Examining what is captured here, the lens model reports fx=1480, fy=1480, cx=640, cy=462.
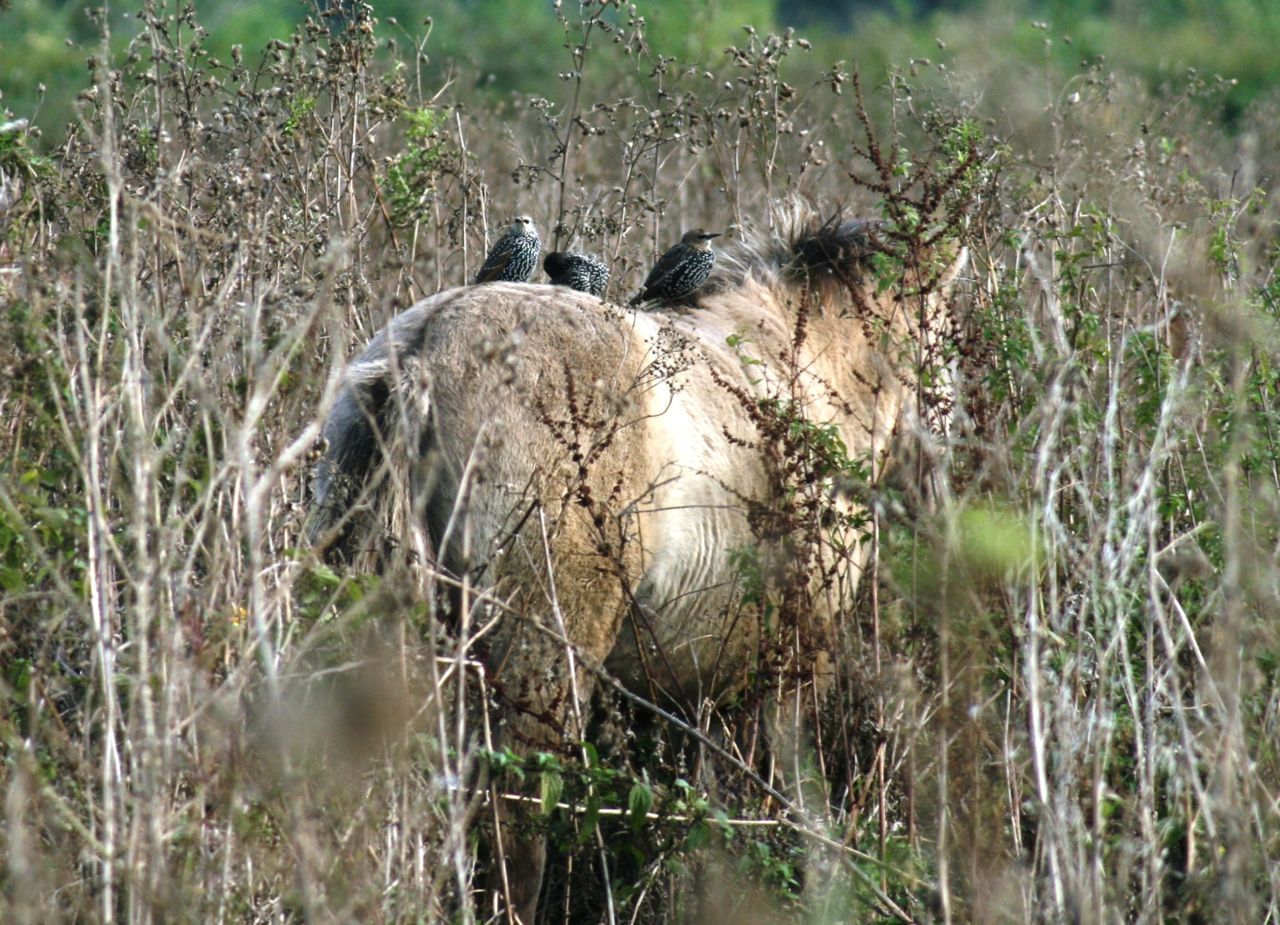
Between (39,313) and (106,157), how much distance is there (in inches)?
19.2

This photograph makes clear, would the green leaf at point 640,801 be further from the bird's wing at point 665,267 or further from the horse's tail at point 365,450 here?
the bird's wing at point 665,267

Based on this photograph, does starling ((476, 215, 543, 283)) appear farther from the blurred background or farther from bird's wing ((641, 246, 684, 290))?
the blurred background

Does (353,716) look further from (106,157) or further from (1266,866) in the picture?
(1266,866)

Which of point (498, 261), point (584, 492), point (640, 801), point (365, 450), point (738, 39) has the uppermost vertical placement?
point (738, 39)

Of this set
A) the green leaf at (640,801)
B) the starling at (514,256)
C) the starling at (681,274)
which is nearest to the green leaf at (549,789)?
the green leaf at (640,801)

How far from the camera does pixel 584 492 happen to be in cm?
346

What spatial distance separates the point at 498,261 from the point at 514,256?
63 millimetres

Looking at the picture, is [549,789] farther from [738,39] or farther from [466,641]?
[738,39]

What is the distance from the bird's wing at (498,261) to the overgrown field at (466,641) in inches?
6.9

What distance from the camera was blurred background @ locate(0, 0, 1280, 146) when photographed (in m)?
7.82

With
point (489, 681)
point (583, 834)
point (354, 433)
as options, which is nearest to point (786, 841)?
point (583, 834)

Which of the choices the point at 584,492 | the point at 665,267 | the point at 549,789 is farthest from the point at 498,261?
the point at 549,789

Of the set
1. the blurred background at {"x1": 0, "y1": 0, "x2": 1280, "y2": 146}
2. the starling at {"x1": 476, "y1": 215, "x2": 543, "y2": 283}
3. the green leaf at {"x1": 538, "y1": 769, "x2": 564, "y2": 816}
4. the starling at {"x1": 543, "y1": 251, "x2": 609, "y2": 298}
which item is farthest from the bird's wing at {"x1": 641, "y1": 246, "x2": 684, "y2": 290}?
the green leaf at {"x1": 538, "y1": 769, "x2": 564, "y2": 816}

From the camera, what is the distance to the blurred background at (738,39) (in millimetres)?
7816
